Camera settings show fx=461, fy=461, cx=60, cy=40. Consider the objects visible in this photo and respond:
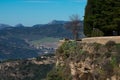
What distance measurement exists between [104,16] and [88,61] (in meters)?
11.6

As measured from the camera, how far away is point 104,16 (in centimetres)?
4459

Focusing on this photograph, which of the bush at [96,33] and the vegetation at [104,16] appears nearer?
the vegetation at [104,16]

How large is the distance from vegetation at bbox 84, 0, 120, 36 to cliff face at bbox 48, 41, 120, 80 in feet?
17.5

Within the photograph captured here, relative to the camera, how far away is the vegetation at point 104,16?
144 feet

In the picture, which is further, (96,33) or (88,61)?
(96,33)

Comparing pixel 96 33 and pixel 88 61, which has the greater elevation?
pixel 96 33

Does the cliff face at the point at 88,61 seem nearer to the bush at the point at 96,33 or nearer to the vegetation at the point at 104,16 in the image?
the bush at the point at 96,33

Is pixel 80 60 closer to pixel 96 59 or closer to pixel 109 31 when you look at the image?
pixel 96 59

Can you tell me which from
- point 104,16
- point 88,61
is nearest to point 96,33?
point 104,16

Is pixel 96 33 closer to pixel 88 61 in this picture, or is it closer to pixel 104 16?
pixel 104 16

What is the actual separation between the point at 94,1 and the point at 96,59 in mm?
14651

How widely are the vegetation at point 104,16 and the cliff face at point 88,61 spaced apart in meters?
5.33

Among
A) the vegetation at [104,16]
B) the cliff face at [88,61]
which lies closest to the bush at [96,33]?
the vegetation at [104,16]

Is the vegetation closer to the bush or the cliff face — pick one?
the bush
